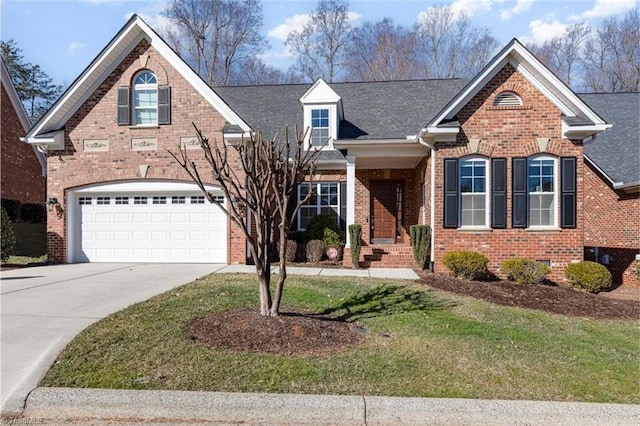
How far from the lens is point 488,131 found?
35.7ft

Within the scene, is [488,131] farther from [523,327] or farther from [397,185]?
[523,327]

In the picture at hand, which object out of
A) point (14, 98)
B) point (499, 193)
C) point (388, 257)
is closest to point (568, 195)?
point (499, 193)

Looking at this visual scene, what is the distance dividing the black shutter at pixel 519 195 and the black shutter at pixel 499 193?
9.3 inches

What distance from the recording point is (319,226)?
44.4 ft

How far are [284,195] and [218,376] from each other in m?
2.53

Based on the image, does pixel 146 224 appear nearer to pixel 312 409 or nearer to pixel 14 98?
pixel 312 409

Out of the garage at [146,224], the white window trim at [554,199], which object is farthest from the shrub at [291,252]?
the white window trim at [554,199]

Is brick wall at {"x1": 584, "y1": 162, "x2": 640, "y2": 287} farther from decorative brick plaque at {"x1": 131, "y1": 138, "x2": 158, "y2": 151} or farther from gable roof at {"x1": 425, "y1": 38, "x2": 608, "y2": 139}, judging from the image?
decorative brick plaque at {"x1": 131, "y1": 138, "x2": 158, "y2": 151}

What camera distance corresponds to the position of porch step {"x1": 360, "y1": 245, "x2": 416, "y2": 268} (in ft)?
39.5

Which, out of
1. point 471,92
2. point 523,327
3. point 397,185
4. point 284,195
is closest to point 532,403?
point 523,327

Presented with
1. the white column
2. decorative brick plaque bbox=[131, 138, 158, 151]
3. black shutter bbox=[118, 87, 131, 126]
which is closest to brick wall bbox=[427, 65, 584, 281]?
the white column

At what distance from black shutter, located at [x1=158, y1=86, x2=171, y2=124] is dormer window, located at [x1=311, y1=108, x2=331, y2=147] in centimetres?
471

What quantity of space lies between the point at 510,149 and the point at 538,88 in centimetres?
171

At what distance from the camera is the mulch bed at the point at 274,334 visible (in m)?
4.88
